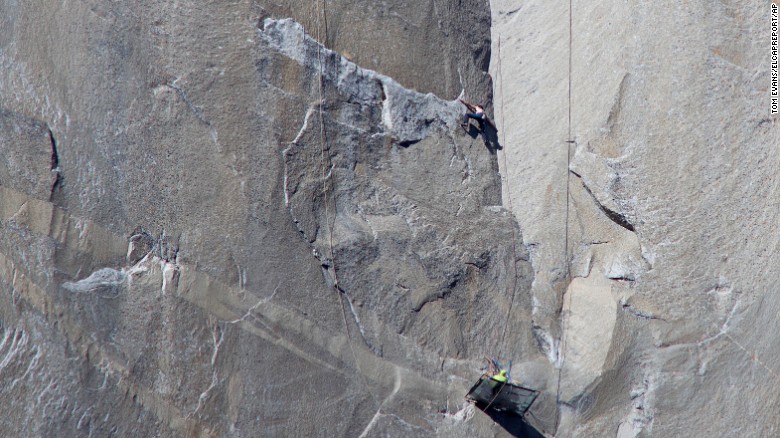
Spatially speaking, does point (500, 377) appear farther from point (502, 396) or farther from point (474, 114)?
point (474, 114)

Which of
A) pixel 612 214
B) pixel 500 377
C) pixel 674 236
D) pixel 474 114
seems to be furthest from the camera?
pixel 474 114

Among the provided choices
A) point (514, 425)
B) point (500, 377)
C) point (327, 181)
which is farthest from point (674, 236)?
point (327, 181)

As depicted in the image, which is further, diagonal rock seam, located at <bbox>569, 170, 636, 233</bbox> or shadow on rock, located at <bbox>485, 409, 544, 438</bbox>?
diagonal rock seam, located at <bbox>569, 170, 636, 233</bbox>

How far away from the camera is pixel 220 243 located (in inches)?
145

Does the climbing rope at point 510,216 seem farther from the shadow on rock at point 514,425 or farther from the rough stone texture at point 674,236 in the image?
the shadow on rock at point 514,425

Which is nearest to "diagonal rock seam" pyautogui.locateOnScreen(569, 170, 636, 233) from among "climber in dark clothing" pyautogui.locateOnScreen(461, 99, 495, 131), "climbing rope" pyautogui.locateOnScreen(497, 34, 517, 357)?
"climbing rope" pyautogui.locateOnScreen(497, 34, 517, 357)

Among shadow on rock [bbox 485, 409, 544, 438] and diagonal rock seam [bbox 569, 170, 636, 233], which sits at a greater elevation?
diagonal rock seam [bbox 569, 170, 636, 233]

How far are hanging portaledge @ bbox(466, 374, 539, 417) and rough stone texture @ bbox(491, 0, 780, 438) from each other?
0.27 metres

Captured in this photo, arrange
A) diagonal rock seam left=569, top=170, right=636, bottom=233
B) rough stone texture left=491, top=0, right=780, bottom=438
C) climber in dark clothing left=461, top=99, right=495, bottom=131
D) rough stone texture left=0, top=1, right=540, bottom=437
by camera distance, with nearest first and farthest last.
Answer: rough stone texture left=0, top=1, right=540, bottom=437
rough stone texture left=491, top=0, right=780, bottom=438
diagonal rock seam left=569, top=170, right=636, bottom=233
climber in dark clothing left=461, top=99, right=495, bottom=131

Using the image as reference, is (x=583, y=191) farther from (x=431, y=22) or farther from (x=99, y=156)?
(x=99, y=156)

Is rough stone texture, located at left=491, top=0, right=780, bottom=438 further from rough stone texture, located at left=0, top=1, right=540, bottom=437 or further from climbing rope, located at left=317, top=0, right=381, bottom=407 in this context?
climbing rope, located at left=317, top=0, right=381, bottom=407

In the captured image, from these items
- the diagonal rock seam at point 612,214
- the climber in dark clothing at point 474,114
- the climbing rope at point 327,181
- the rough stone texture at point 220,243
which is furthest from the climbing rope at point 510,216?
the climbing rope at point 327,181

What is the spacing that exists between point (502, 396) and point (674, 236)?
1329mm

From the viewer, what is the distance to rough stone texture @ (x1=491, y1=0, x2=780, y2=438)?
12.3 ft
